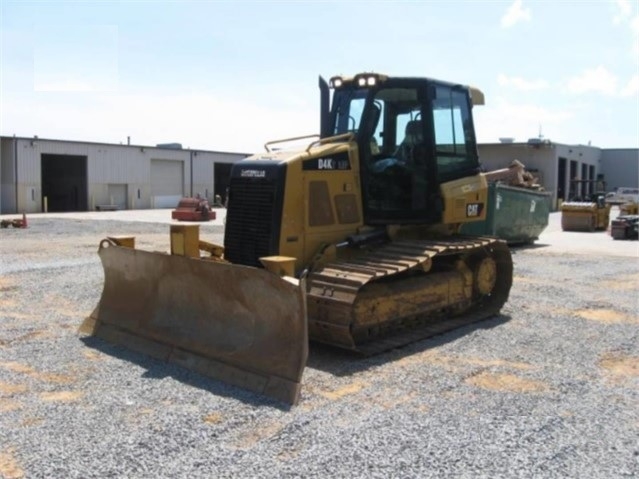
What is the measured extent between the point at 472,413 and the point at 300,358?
1.41 meters

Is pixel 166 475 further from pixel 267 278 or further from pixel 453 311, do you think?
pixel 453 311

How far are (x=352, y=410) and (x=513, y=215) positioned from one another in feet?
44.7

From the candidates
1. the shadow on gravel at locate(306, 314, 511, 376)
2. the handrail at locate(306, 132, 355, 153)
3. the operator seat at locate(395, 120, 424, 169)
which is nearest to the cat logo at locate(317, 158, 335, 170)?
the handrail at locate(306, 132, 355, 153)

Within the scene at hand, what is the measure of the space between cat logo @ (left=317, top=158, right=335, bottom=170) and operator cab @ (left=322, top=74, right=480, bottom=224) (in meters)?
0.51

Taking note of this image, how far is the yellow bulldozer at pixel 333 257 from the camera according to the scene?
5.84 metres

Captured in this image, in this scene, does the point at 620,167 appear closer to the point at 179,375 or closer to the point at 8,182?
the point at 8,182

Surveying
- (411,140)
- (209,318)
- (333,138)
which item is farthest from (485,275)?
(209,318)

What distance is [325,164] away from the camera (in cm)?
731

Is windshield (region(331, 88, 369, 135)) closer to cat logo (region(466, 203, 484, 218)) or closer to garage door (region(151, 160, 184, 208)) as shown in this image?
cat logo (region(466, 203, 484, 218))

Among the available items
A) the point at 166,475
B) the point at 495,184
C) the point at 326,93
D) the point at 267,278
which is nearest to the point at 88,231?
the point at 495,184

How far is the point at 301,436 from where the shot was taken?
4.48 m

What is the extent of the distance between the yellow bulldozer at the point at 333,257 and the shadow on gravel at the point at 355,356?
0.13 meters

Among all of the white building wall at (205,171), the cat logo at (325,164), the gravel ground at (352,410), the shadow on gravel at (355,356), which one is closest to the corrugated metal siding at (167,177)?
the white building wall at (205,171)

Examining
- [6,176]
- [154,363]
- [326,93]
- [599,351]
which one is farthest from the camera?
[6,176]
